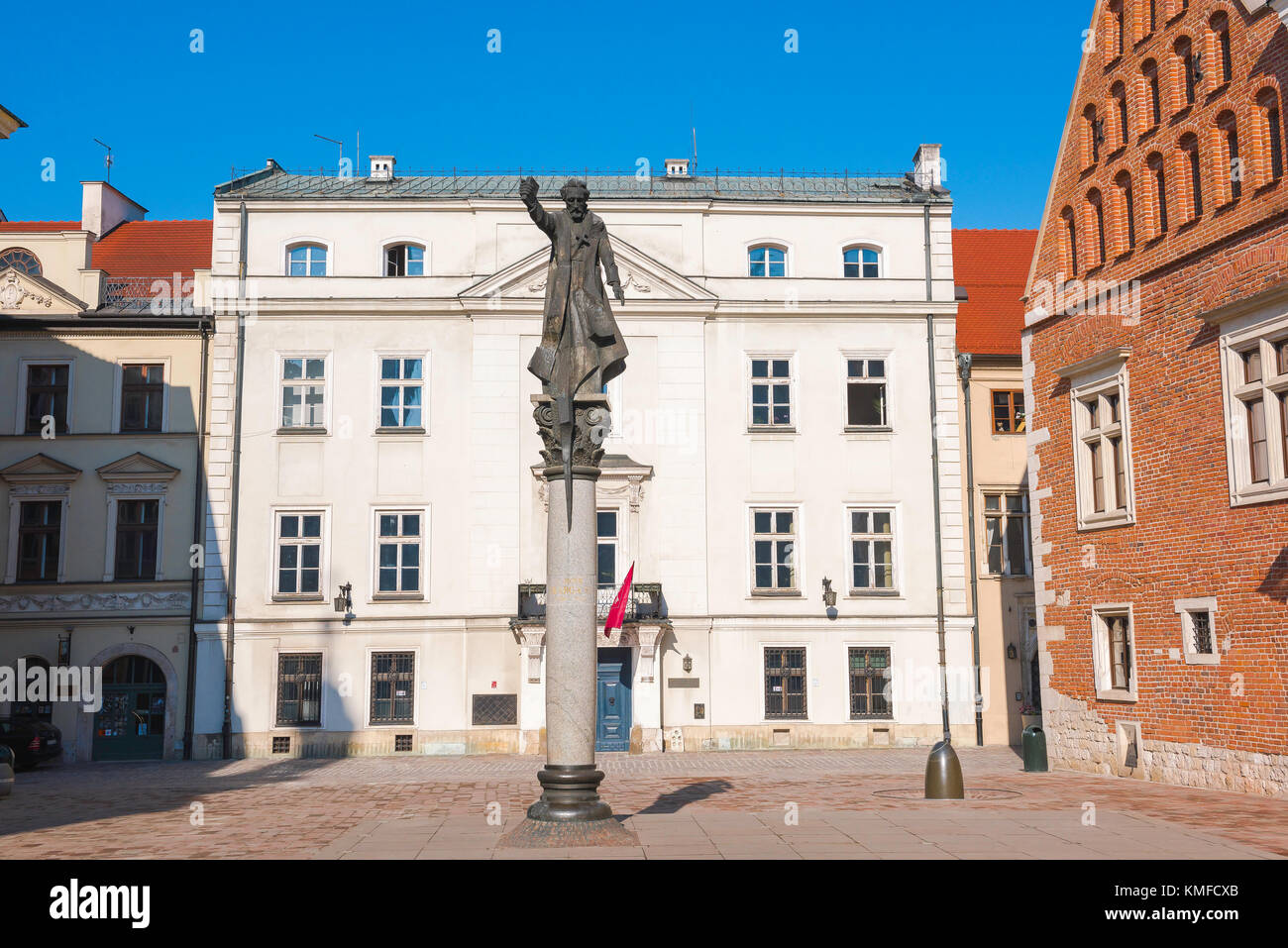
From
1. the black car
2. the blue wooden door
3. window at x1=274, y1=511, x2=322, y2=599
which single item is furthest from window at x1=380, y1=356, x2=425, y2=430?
the black car

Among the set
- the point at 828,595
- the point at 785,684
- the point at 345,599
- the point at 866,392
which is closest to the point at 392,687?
the point at 345,599

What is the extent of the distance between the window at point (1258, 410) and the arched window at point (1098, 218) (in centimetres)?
443

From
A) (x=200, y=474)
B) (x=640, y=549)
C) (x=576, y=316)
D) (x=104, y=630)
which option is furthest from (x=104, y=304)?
(x=576, y=316)

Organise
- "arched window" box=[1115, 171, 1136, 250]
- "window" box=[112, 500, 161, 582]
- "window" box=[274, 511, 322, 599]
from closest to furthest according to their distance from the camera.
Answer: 1. "arched window" box=[1115, 171, 1136, 250]
2. "window" box=[274, 511, 322, 599]
3. "window" box=[112, 500, 161, 582]

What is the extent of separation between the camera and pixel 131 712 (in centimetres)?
3052

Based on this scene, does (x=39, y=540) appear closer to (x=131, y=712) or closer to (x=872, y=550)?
(x=131, y=712)

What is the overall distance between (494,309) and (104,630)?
12.6 metres

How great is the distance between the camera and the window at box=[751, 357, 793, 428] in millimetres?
31891

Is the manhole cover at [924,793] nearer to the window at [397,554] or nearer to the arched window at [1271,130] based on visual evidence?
the arched window at [1271,130]

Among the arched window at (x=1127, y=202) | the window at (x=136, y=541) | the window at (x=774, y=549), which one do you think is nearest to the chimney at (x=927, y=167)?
the window at (x=774, y=549)

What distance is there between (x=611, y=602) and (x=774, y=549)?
451cm

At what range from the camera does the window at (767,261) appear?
32.9 meters

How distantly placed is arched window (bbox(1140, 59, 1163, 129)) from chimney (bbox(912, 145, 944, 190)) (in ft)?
42.2

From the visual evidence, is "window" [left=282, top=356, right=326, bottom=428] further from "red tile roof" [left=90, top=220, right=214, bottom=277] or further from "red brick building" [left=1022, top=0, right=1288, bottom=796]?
"red brick building" [left=1022, top=0, right=1288, bottom=796]
